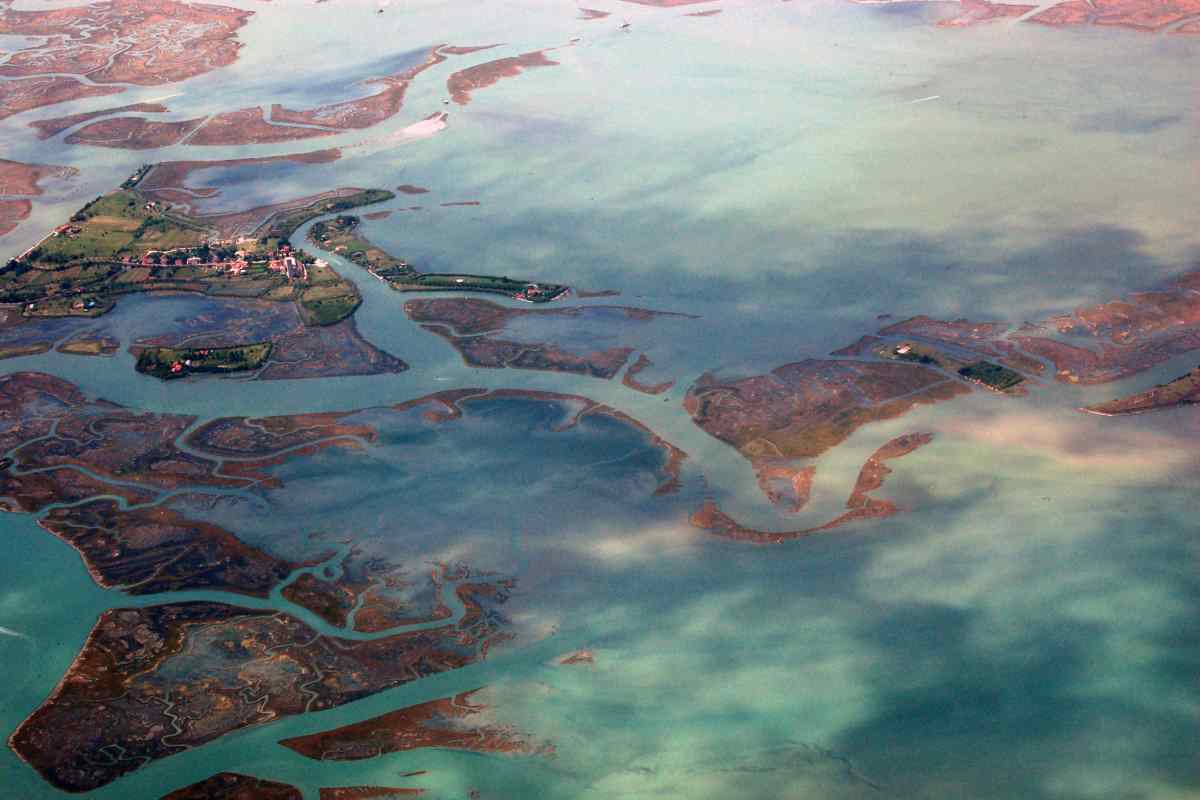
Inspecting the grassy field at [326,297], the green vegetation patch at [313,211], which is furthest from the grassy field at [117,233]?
the grassy field at [326,297]

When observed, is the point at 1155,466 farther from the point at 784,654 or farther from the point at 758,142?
the point at 758,142

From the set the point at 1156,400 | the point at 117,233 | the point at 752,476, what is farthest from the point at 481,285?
the point at 1156,400

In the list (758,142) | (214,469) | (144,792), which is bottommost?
(144,792)

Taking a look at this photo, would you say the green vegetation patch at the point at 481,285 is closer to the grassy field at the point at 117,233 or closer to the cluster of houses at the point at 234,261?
the cluster of houses at the point at 234,261

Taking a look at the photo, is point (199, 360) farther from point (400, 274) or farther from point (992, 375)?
point (992, 375)

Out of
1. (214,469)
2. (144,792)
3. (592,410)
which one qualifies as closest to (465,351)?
(592,410)

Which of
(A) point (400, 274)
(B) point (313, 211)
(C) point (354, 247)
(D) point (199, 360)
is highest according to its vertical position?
(B) point (313, 211)
